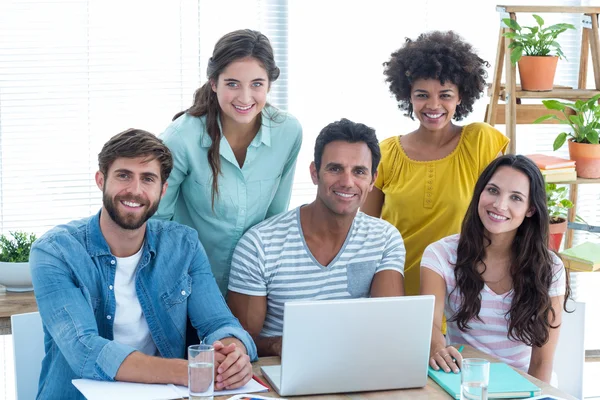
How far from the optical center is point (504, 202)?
8.05 feet

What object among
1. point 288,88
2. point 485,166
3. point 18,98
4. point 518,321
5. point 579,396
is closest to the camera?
point 518,321

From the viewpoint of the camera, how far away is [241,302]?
2.43m

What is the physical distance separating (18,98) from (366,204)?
1.73 metres

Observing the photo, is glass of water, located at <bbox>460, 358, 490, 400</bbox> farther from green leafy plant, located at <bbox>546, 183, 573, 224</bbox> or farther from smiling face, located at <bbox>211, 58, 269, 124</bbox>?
green leafy plant, located at <bbox>546, 183, 573, 224</bbox>

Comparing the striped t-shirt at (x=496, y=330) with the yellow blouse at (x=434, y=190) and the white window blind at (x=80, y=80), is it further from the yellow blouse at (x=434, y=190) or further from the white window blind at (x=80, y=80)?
the white window blind at (x=80, y=80)

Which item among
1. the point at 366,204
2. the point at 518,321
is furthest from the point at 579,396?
the point at 366,204

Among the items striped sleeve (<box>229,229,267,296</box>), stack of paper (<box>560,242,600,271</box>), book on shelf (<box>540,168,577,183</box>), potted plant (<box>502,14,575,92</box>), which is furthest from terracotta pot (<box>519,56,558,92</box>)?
striped sleeve (<box>229,229,267,296</box>)

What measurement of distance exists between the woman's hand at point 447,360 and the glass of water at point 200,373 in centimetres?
63

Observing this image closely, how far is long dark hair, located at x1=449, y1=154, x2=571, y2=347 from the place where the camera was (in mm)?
2373

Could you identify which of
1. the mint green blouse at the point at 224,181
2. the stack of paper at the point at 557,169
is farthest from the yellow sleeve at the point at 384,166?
the stack of paper at the point at 557,169

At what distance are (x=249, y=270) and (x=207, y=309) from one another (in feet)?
0.65

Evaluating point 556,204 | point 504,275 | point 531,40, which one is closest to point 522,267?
point 504,275

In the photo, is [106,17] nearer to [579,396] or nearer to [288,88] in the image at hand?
[288,88]

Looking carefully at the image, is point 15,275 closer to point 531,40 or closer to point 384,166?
point 384,166
